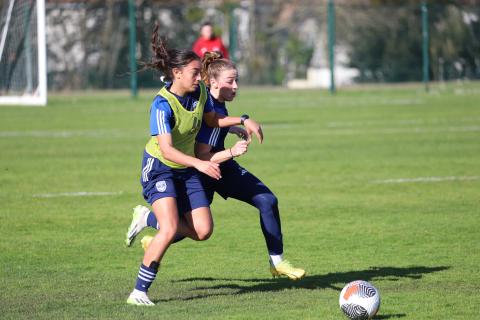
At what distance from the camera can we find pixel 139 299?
6.61 metres

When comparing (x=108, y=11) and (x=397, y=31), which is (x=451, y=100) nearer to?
(x=397, y=31)

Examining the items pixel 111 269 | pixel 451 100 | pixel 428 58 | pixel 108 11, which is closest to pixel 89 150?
pixel 111 269

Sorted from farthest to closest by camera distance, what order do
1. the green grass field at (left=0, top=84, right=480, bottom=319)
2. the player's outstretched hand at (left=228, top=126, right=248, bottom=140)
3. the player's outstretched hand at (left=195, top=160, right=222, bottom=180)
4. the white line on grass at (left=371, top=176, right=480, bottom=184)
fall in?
the white line on grass at (left=371, top=176, right=480, bottom=184)
the player's outstretched hand at (left=228, top=126, right=248, bottom=140)
the green grass field at (left=0, top=84, right=480, bottom=319)
the player's outstretched hand at (left=195, top=160, right=222, bottom=180)

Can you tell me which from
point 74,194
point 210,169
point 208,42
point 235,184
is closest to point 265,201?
point 235,184

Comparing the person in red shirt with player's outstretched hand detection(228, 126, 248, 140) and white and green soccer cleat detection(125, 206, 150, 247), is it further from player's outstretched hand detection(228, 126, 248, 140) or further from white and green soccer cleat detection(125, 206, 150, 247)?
player's outstretched hand detection(228, 126, 248, 140)

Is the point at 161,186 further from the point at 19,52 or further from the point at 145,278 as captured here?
the point at 19,52

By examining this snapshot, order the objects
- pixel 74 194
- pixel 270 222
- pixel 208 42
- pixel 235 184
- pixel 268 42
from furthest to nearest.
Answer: pixel 268 42 < pixel 208 42 < pixel 74 194 < pixel 235 184 < pixel 270 222

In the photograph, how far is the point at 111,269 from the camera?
8.02 metres

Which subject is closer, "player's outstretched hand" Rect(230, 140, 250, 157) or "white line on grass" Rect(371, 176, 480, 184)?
"player's outstretched hand" Rect(230, 140, 250, 157)

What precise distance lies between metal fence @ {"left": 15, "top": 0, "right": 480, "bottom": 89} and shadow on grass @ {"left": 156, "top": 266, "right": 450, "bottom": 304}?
944 inches

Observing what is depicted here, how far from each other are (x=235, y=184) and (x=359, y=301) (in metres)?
1.73

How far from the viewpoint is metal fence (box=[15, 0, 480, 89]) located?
113 feet

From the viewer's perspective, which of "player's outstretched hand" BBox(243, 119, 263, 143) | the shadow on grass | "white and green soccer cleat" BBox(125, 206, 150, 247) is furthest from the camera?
"white and green soccer cleat" BBox(125, 206, 150, 247)

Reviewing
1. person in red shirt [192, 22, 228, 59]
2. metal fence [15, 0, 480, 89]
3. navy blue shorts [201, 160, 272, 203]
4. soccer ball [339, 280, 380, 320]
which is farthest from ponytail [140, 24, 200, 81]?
metal fence [15, 0, 480, 89]
